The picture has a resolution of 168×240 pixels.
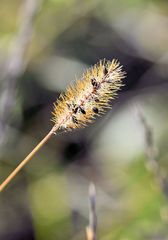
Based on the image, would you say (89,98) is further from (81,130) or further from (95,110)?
(81,130)

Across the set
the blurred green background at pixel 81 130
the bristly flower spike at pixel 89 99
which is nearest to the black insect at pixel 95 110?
the bristly flower spike at pixel 89 99

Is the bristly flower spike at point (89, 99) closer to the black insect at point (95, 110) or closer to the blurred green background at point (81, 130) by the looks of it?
the black insect at point (95, 110)

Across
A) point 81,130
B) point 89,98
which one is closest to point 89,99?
point 89,98

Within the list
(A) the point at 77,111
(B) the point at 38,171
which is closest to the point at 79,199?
(B) the point at 38,171

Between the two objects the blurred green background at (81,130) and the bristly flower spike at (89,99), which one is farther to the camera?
the blurred green background at (81,130)

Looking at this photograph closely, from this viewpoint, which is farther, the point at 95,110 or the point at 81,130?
the point at 81,130

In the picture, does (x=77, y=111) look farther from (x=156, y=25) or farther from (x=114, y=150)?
(x=156, y=25)

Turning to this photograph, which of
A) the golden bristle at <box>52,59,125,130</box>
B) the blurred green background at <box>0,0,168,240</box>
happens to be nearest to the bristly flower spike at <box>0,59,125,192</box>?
the golden bristle at <box>52,59,125,130</box>
